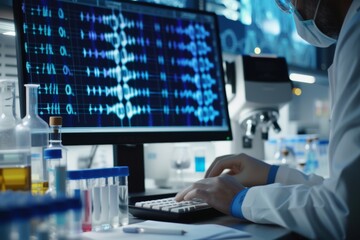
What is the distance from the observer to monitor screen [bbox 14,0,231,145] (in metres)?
1.25

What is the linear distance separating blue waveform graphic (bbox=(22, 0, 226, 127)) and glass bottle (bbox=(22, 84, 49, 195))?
114 mm

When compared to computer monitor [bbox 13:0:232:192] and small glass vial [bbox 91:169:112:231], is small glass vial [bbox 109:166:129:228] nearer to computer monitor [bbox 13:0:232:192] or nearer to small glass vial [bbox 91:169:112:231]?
small glass vial [bbox 91:169:112:231]

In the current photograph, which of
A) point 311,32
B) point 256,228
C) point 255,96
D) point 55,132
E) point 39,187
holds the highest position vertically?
point 311,32

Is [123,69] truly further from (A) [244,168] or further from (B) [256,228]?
(B) [256,228]

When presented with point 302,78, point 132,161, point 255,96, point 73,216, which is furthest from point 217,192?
point 302,78

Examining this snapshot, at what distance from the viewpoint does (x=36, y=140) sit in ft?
3.41

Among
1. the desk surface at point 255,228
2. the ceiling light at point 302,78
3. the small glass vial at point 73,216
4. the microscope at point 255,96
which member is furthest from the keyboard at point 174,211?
the ceiling light at point 302,78

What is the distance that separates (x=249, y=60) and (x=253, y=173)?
2.57 ft

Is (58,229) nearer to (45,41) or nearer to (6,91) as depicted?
(6,91)

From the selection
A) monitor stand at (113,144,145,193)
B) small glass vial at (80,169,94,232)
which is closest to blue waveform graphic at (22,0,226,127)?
monitor stand at (113,144,145,193)

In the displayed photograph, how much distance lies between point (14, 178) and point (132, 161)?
72cm

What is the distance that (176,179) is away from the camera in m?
1.90

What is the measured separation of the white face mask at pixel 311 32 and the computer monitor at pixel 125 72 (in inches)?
14.9

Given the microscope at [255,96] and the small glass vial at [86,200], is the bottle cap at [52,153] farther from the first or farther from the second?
the microscope at [255,96]
